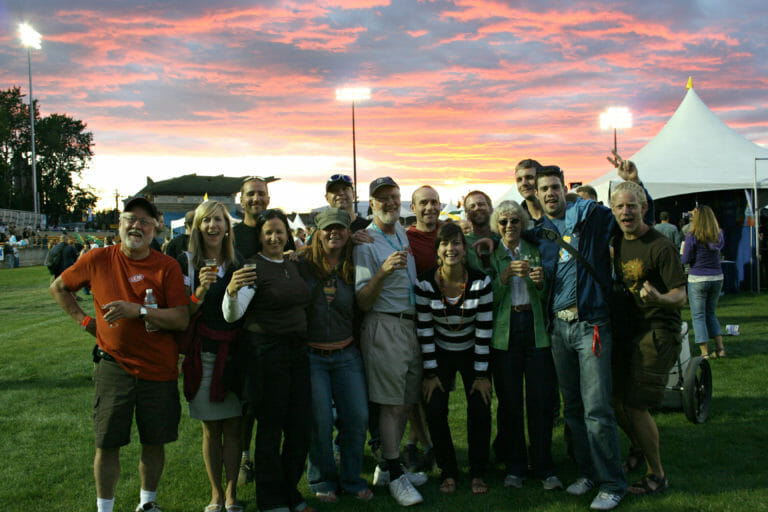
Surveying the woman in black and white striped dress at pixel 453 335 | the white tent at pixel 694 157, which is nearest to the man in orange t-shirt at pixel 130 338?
the woman in black and white striped dress at pixel 453 335

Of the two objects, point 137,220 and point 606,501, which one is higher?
point 137,220

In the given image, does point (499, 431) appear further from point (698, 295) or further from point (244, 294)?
point (698, 295)

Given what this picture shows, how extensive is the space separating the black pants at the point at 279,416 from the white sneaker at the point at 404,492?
648mm

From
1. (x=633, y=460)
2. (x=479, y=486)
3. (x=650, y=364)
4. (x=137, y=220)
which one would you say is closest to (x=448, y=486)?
(x=479, y=486)

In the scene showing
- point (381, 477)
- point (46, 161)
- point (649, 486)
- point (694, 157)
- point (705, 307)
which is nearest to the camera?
point (649, 486)

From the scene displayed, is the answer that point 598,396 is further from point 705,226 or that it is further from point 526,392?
point 705,226

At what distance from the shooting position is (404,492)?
4.00 m

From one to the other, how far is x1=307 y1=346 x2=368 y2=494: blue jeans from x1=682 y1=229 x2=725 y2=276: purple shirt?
20.6 ft

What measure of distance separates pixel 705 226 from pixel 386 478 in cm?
642

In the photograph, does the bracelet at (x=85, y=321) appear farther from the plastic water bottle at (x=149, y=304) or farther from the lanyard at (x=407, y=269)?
the lanyard at (x=407, y=269)

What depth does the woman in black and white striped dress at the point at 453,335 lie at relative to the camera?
13.3 feet

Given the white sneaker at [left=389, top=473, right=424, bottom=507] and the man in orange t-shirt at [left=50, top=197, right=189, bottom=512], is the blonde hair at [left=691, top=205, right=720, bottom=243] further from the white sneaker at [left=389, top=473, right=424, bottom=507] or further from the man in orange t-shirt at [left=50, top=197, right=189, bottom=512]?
the man in orange t-shirt at [left=50, top=197, right=189, bottom=512]

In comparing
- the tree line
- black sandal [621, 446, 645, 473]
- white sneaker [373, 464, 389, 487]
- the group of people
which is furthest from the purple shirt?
the tree line

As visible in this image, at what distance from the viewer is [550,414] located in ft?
13.7
